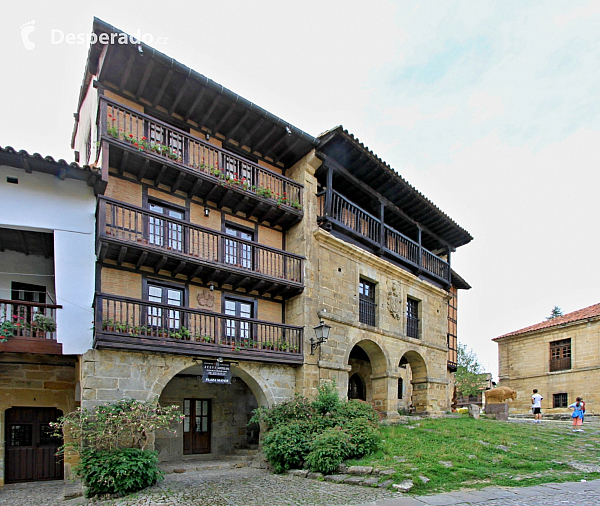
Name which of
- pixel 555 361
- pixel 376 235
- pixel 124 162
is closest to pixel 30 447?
pixel 124 162

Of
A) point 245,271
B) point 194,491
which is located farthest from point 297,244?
point 194,491

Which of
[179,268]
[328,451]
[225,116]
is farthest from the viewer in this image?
[225,116]

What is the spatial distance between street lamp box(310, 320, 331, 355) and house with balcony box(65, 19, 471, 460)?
14 cm

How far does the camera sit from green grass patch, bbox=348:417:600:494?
8.95 meters

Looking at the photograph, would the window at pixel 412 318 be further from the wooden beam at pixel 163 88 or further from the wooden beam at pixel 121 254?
the wooden beam at pixel 163 88

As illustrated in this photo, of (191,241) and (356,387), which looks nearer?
(191,241)

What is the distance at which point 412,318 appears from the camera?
1928 cm

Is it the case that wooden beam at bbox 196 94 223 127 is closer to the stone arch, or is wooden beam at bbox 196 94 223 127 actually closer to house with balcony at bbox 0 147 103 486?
house with balcony at bbox 0 147 103 486

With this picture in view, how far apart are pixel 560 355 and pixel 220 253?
23.1 metres

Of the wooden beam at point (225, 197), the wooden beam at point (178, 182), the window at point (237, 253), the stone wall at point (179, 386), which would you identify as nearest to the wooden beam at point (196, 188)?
the wooden beam at point (178, 182)

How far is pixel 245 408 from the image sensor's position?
51.3 ft

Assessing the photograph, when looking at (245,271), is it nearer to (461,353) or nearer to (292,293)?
(292,293)

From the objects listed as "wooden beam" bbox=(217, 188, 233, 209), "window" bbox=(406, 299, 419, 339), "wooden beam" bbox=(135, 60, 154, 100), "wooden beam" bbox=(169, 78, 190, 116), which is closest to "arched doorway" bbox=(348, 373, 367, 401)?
"window" bbox=(406, 299, 419, 339)

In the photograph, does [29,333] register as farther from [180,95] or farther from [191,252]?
[180,95]
